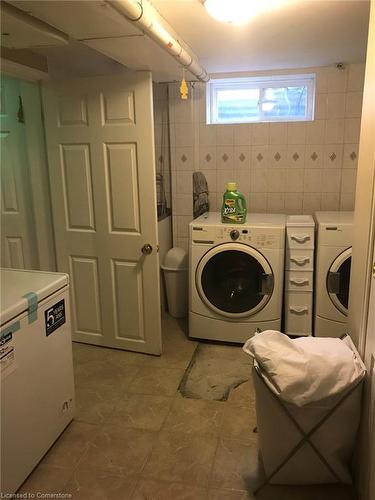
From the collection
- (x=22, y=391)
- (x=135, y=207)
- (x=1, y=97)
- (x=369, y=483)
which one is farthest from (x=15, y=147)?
(x=369, y=483)

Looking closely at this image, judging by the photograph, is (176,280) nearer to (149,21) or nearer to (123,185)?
(123,185)

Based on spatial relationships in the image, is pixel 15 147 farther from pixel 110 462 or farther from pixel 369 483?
pixel 369 483

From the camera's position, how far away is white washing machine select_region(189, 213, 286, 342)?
8.95 ft

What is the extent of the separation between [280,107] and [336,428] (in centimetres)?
259

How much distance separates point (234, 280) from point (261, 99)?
1579 millimetres

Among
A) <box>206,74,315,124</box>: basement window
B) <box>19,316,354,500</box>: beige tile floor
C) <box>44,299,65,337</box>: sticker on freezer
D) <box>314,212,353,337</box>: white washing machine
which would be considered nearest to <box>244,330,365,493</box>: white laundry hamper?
<box>19,316,354,500</box>: beige tile floor

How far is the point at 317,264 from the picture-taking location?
108 inches

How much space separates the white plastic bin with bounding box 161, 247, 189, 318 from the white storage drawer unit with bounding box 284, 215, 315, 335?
92 cm

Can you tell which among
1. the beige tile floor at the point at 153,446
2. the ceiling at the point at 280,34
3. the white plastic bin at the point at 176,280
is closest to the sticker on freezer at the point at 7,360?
the beige tile floor at the point at 153,446

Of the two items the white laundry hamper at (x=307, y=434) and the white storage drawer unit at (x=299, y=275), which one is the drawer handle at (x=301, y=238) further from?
the white laundry hamper at (x=307, y=434)

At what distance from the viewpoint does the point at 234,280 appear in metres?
2.85

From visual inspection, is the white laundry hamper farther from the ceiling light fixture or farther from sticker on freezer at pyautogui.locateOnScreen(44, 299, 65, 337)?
the ceiling light fixture

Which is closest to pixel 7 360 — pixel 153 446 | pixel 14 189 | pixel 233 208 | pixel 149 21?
pixel 153 446

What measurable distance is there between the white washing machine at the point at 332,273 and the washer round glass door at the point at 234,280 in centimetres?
36
